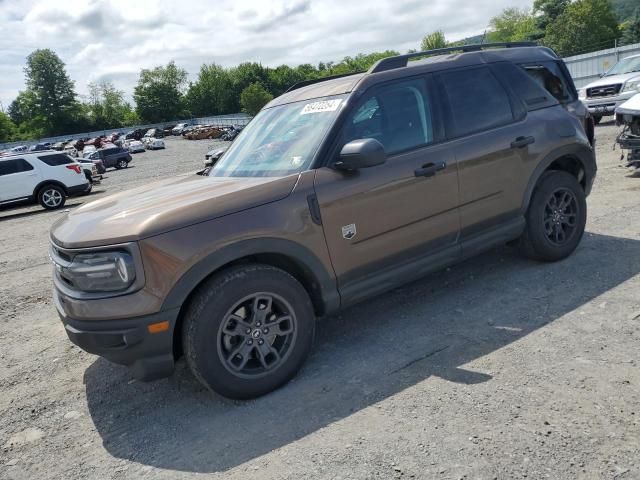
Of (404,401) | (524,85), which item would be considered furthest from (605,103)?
(404,401)

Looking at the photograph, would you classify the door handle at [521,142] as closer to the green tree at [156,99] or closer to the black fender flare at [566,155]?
the black fender flare at [566,155]

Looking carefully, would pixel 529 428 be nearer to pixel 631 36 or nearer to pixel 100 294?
A: pixel 100 294

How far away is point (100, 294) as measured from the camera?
295cm

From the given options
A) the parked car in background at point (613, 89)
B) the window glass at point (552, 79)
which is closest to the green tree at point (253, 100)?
the parked car in background at point (613, 89)

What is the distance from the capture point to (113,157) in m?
36.8

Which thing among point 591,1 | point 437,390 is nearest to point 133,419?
point 437,390

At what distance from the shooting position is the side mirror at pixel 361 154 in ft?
10.9

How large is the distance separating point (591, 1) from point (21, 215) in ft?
264

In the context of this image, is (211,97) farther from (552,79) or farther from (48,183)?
(552,79)

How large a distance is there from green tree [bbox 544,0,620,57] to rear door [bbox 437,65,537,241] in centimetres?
6790

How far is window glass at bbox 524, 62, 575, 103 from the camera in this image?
479cm

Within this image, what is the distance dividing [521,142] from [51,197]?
15362mm

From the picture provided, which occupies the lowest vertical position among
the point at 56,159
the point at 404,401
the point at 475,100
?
the point at 404,401

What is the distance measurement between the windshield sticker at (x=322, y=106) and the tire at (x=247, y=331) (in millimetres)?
1251
